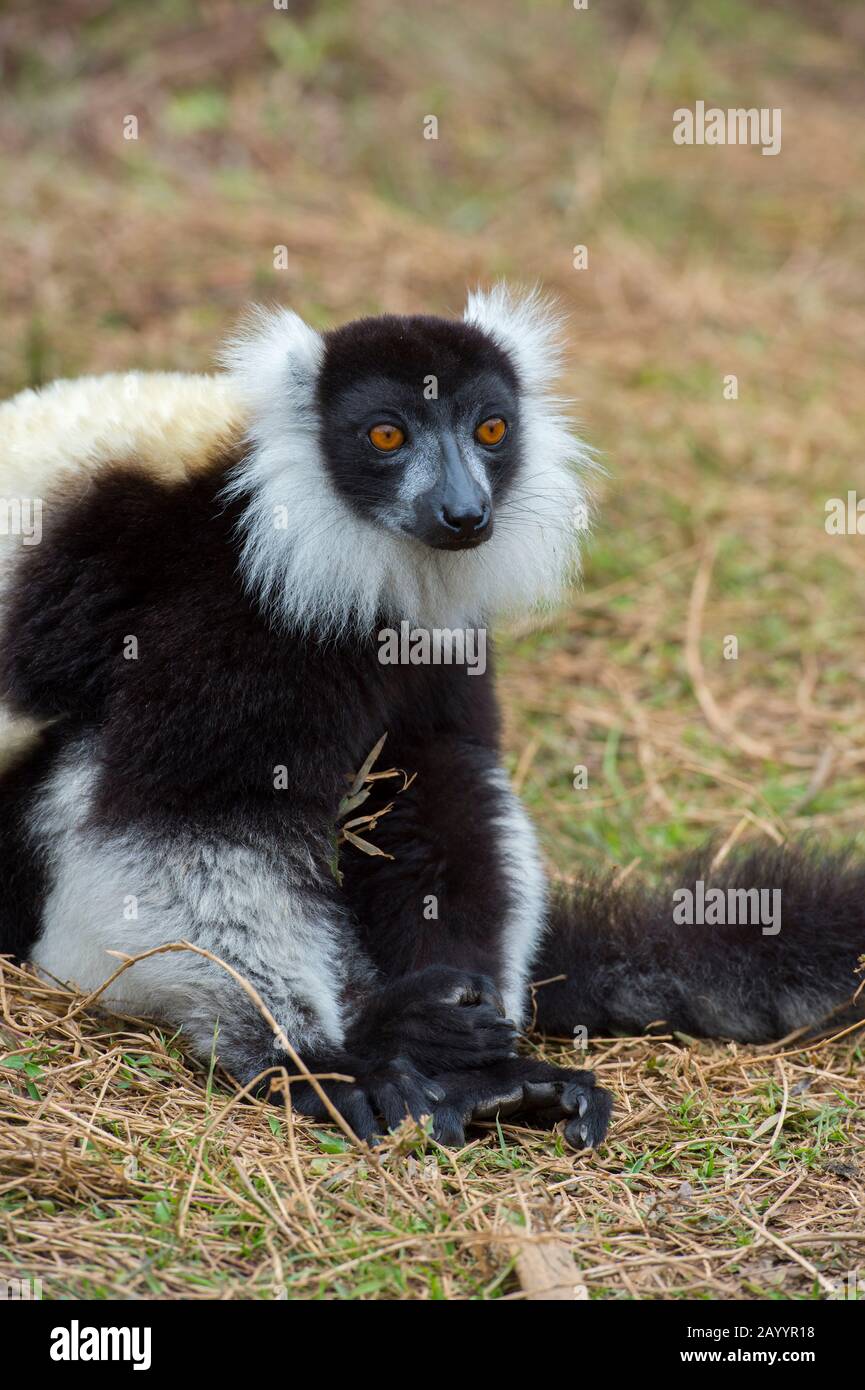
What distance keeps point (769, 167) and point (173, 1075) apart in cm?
1116

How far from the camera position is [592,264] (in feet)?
35.7

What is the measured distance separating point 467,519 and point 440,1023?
1.51 meters

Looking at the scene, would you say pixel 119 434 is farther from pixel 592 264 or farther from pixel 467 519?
pixel 592 264

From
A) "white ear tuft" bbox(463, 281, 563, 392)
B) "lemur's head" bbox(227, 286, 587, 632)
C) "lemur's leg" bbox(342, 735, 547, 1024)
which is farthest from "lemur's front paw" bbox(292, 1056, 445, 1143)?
"white ear tuft" bbox(463, 281, 563, 392)

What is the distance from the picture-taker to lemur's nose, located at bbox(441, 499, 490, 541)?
14.1ft

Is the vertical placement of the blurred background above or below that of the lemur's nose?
above

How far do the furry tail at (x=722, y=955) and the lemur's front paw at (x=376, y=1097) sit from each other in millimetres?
865

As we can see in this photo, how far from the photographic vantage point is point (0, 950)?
4734mm

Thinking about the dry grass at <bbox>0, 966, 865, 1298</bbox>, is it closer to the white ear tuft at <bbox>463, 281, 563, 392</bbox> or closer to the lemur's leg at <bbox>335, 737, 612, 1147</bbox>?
the lemur's leg at <bbox>335, 737, 612, 1147</bbox>

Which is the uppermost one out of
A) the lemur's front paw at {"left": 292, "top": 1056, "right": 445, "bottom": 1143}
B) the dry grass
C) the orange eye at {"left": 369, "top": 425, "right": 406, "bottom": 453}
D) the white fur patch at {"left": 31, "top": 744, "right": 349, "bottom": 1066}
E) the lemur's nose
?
the orange eye at {"left": 369, "top": 425, "right": 406, "bottom": 453}

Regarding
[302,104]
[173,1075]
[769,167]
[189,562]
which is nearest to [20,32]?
[302,104]

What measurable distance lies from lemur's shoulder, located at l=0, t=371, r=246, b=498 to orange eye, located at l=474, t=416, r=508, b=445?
77 cm

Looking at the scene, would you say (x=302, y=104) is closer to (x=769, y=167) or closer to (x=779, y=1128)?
(x=769, y=167)

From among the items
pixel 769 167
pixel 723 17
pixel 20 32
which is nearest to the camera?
pixel 20 32
